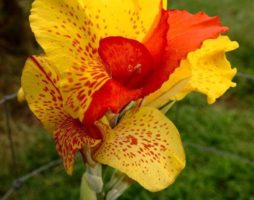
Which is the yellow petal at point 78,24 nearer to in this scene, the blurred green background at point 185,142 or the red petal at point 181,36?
the red petal at point 181,36

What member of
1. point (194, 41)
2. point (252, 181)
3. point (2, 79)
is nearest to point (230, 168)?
point (252, 181)

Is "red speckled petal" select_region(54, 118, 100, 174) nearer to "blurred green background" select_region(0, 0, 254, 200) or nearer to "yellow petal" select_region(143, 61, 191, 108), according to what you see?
"yellow petal" select_region(143, 61, 191, 108)

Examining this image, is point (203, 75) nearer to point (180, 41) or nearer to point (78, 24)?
point (180, 41)

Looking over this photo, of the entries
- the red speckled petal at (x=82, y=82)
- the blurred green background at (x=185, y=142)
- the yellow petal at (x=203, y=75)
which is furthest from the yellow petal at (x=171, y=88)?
the blurred green background at (x=185, y=142)

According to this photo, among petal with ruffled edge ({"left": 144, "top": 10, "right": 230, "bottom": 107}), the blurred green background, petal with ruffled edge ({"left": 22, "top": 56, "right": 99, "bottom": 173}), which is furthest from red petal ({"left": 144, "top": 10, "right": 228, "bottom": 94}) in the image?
the blurred green background

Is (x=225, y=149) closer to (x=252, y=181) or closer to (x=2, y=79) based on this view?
(x=252, y=181)

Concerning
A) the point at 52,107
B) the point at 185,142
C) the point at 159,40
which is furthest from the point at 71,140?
the point at 185,142
